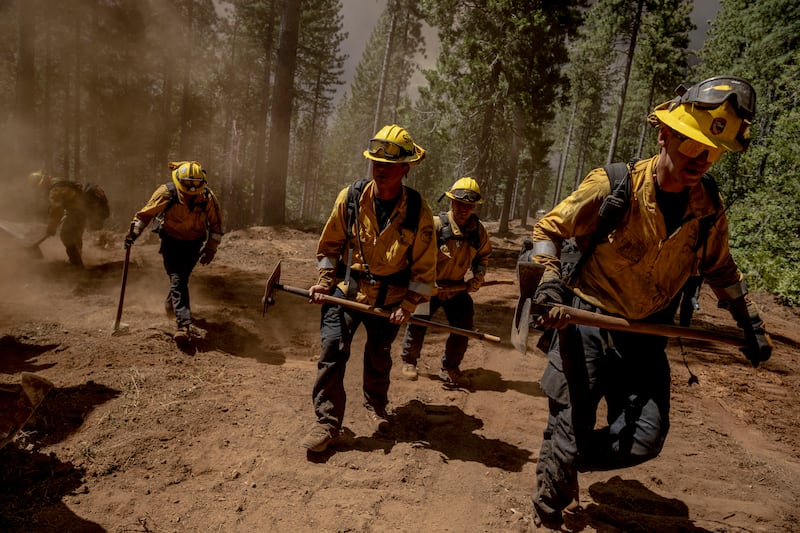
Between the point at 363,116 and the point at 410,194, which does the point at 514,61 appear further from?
the point at 363,116

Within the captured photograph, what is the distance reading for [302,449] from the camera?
149 inches

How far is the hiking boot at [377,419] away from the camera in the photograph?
4.34 meters

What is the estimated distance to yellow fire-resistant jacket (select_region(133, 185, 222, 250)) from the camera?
6.16 m

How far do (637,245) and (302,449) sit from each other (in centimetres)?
313

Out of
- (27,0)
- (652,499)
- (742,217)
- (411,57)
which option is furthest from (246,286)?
→ (411,57)

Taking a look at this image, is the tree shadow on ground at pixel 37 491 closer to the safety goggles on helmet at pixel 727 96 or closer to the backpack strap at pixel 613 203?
the backpack strap at pixel 613 203

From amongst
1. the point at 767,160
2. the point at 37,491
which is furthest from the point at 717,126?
the point at 767,160

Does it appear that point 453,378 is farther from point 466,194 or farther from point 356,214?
point 356,214

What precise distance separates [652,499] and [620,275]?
6.78 ft

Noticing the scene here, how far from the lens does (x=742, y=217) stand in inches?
609

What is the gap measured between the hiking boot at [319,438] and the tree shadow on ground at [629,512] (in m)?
1.96

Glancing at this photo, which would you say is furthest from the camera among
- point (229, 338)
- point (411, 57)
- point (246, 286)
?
point (411, 57)

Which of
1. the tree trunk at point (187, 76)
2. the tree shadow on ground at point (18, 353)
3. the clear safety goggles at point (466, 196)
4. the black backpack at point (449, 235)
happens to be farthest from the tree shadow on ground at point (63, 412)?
the tree trunk at point (187, 76)

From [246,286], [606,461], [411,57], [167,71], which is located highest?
[411,57]
